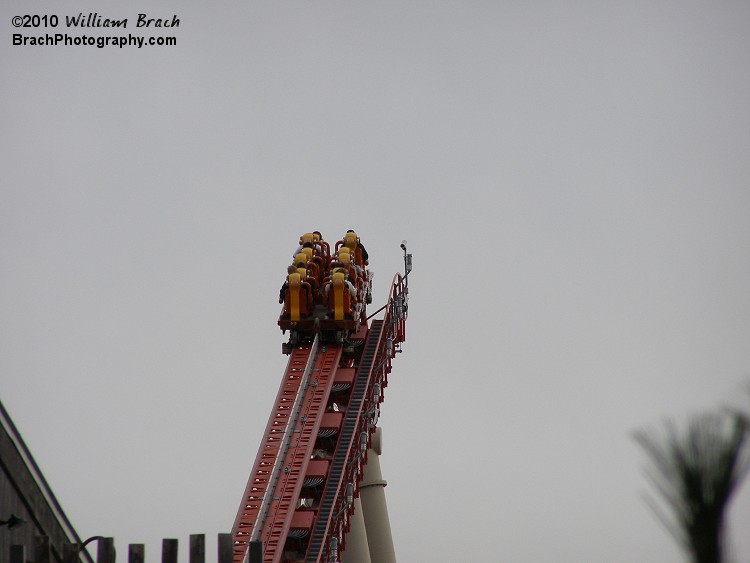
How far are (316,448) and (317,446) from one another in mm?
87

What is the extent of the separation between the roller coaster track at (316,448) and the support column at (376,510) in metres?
2.81

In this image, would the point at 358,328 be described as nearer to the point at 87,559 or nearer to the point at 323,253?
Result: the point at 323,253

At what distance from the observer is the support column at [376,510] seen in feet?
147

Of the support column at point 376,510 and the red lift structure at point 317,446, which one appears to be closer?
the red lift structure at point 317,446

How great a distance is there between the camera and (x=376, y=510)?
4516 cm

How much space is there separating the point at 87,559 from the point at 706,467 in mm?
15099

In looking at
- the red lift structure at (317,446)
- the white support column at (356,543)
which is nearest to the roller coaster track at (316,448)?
the red lift structure at (317,446)

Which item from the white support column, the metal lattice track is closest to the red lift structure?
the metal lattice track

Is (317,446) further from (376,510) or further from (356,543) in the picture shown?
(376,510)

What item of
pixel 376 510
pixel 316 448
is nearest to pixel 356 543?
pixel 376 510

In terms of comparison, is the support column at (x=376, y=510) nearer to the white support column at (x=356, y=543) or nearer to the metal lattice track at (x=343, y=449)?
the white support column at (x=356, y=543)

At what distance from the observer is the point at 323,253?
4778 centimetres

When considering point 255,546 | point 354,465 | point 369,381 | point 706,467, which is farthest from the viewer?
point 369,381

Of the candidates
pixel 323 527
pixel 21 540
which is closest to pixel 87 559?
pixel 21 540
